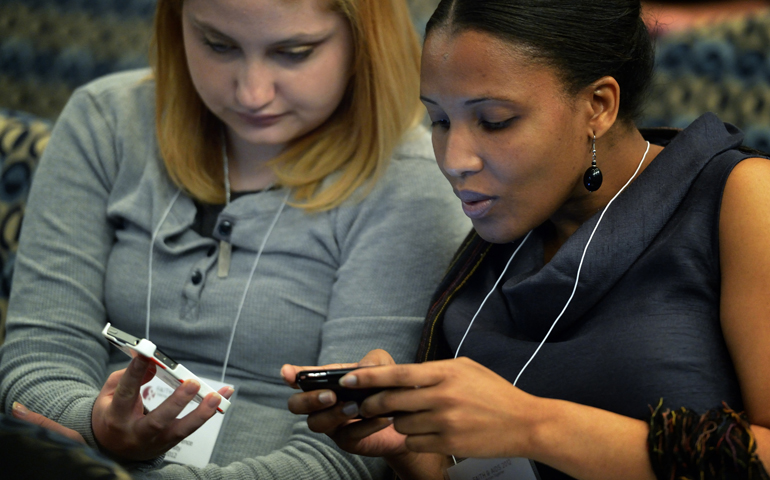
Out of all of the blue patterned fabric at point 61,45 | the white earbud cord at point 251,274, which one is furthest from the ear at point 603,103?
the blue patterned fabric at point 61,45

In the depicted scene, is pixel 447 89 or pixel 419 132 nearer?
pixel 447 89

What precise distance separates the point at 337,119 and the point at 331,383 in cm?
74

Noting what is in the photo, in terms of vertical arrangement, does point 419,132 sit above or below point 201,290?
above

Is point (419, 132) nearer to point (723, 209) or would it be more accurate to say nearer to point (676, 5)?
point (723, 209)

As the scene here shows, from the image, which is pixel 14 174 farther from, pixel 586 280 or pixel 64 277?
pixel 586 280

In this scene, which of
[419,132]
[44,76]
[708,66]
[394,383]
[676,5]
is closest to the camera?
[394,383]

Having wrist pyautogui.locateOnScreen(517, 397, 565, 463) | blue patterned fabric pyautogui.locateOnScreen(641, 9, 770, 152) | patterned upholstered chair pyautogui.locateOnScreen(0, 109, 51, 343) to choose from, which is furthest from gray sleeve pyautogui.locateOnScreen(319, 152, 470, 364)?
patterned upholstered chair pyautogui.locateOnScreen(0, 109, 51, 343)

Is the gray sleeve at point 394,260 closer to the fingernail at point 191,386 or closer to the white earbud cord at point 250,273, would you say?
the white earbud cord at point 250,273

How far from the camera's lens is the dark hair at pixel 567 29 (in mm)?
1062

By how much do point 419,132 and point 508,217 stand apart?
19.8 inches

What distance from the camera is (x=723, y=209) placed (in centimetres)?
103

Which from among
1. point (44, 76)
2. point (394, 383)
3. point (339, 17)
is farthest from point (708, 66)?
point (44, 76)

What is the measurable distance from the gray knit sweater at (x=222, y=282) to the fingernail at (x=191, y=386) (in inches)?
13.0

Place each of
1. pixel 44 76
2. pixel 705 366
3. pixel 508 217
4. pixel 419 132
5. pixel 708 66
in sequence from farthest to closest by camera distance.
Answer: pixel 44 76, pixel 708 66, pixel 419 132, pixel 508 217, pixel 705 366
